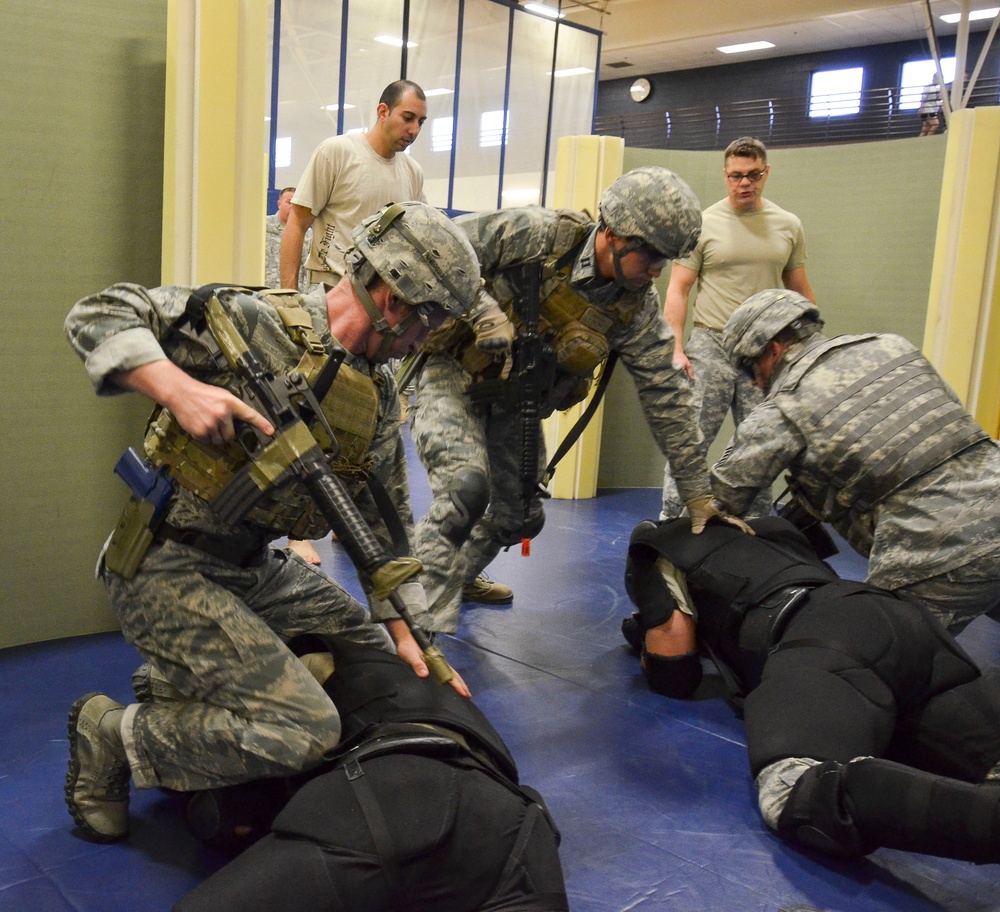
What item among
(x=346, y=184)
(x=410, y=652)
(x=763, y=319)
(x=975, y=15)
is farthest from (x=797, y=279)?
(x=975, y=15)

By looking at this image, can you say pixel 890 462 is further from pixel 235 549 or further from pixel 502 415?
pixel 235 549

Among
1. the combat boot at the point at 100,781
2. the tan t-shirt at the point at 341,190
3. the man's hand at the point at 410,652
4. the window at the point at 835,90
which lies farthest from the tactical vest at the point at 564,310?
the window at the point at 835,90

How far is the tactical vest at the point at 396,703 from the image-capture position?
1952mm

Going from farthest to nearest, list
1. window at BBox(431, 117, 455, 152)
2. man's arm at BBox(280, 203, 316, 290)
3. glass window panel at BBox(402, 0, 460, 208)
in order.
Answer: window at BBox(431, 117, 455, 152) < glass window panel at BBox(402, 0, 460, 208) < man's arm at BBox(280, 203, 316, 290)

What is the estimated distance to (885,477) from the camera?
294cm

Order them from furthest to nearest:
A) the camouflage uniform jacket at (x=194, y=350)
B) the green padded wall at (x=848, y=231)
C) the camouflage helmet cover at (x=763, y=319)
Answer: the green padded wall at (x=848, y=231) < the camouflage helmet cover at (x=763, y=319) < the camouflage uniform jacket at (x=194, y=350)

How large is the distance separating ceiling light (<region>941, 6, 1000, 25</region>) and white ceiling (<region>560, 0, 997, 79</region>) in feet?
0.40

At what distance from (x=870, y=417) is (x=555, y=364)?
3.24ft

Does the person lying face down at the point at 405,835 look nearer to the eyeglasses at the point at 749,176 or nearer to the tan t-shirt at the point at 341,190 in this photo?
the tan t-shirt at the point at 341,190

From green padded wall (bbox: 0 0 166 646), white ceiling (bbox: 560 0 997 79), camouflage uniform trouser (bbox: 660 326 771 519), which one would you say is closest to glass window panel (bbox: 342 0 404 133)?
camouflage uniform trouser (bbox: 660 326 771 519)

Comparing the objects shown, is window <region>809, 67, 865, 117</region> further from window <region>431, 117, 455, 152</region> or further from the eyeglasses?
the eyeglasses

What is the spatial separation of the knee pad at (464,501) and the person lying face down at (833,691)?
688mm

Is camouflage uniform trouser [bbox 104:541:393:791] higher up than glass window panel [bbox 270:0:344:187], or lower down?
lower down

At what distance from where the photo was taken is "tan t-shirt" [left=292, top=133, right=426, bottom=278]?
12.2 ft
